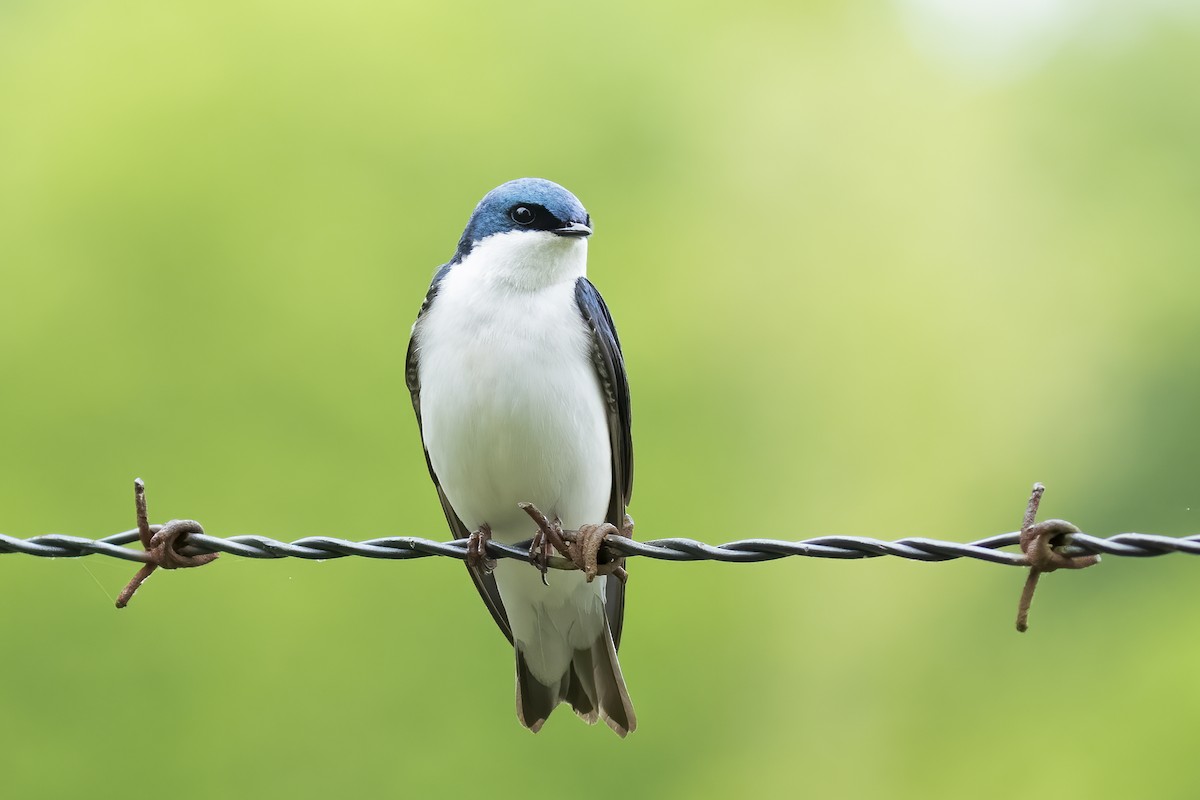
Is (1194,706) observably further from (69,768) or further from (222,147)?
(222,147)

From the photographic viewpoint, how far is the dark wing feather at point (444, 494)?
148 inches

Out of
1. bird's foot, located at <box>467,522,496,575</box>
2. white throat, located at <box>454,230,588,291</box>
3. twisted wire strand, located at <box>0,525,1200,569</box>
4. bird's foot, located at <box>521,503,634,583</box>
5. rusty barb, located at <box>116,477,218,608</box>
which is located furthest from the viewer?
white throat, located at <box>454,230,588,291</box>

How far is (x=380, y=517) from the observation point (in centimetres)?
876

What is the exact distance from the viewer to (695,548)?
7.45 ft

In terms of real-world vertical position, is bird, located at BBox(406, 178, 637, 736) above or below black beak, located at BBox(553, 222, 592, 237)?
below

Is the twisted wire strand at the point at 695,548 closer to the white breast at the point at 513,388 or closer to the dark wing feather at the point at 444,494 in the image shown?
the white breast at the point at 513,388

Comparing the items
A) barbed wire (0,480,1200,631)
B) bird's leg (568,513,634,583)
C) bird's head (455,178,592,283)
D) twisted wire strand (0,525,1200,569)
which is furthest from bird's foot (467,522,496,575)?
bird's head (455,178,592,283)

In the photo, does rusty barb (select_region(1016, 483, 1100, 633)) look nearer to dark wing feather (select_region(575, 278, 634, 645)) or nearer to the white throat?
dark wing feather (select_region(575, 278, 634, 645))

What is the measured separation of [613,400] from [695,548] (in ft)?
4.90

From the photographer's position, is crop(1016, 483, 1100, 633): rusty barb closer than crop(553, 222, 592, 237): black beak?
Yes

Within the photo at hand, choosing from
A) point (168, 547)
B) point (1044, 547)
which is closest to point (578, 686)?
point (168, 547)

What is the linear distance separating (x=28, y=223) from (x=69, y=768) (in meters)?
4.48

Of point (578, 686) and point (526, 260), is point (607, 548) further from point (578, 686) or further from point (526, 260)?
point (578, 686)

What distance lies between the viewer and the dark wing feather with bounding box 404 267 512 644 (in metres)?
3.76
